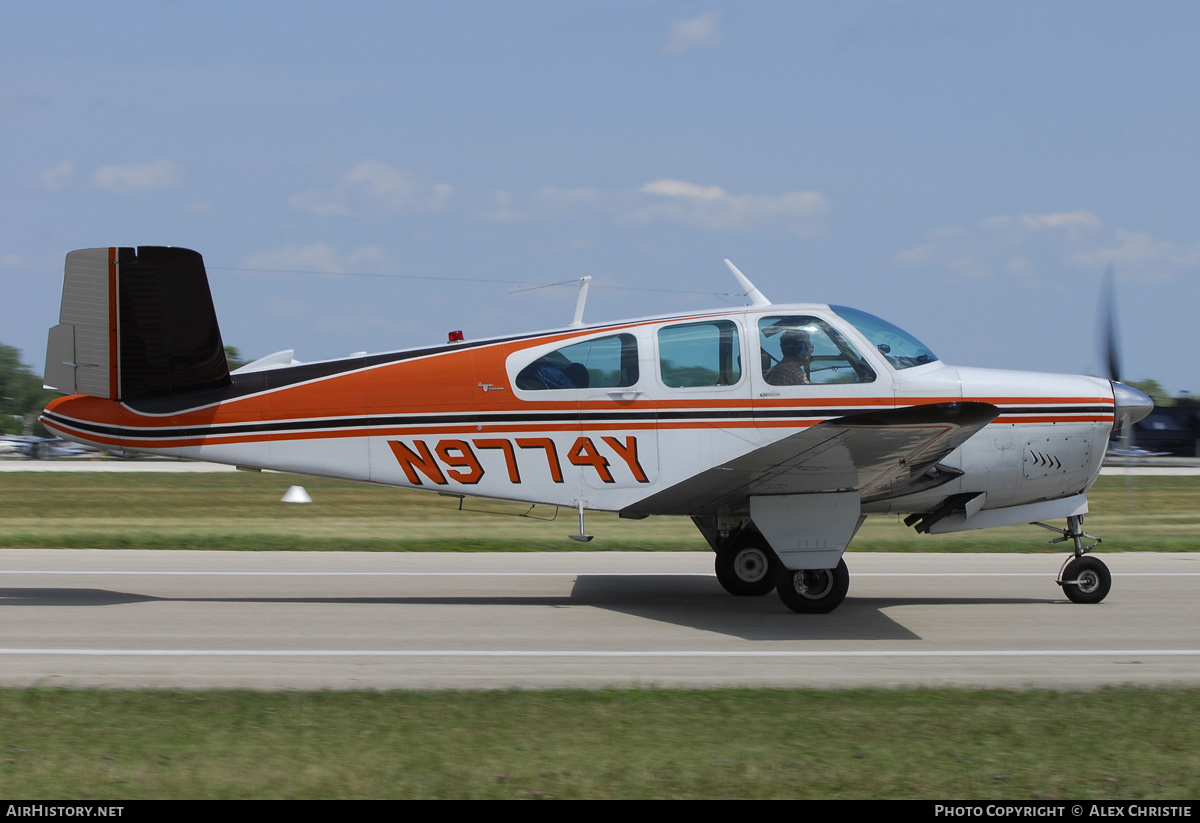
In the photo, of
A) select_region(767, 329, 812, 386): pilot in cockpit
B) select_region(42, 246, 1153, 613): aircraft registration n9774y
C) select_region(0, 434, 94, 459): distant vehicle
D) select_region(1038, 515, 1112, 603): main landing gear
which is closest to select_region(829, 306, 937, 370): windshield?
select_region(42, 246, 1153, 613): aircraft registration n9774y

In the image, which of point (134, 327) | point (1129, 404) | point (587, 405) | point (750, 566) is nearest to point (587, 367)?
point (587, 405)

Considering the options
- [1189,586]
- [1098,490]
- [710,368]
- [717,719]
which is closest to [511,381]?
[710,368]

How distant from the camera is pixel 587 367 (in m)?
8.69

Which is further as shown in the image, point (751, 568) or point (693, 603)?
point (751, 568)

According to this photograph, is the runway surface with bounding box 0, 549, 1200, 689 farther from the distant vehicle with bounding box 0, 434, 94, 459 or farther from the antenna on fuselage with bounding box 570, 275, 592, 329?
the distant vehicle with bounding box 0, 434, 94, 459

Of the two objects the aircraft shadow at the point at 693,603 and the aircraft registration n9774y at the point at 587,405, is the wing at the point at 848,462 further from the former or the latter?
the aircraft shadow at the point at 693,603

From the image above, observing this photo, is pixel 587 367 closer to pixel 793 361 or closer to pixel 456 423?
pixel 456 423

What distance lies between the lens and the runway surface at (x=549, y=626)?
6.54 metres

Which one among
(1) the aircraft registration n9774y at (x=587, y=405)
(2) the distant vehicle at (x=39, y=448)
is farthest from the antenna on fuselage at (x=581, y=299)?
(2) the distant vehicle at (x=39, y=448)

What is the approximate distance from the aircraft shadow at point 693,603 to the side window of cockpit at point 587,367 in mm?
2005

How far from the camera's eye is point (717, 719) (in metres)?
5.30

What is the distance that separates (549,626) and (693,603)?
5.73 ft

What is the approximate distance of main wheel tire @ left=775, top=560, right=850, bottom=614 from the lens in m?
8.59

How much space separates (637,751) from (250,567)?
7729 millimetres
